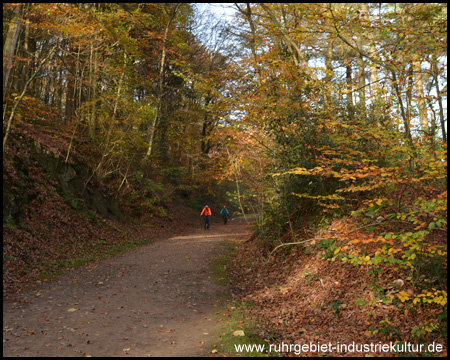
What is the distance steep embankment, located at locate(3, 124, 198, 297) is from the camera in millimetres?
9242

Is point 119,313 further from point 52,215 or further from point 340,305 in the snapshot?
point 52,215

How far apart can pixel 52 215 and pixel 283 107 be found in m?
9.11

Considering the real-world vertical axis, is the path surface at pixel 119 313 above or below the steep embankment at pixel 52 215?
below

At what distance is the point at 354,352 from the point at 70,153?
1482cm

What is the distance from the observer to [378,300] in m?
5.68

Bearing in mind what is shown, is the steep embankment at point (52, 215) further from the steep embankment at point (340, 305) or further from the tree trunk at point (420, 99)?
the tree trunk at point (420, 99)

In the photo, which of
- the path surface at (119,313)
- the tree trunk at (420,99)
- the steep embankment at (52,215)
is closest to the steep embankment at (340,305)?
the path surface at (119,313)

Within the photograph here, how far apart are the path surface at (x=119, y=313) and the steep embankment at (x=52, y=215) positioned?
42.0 inches

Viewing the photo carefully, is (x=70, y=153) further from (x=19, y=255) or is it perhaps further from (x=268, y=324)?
(x=268, y=324)

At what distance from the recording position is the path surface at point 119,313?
5.14 m

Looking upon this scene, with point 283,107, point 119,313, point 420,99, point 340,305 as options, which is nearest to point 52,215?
point 119,313

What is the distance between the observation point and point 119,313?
6629 mm

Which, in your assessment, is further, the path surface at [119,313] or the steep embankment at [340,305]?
the path surface at [119,313]

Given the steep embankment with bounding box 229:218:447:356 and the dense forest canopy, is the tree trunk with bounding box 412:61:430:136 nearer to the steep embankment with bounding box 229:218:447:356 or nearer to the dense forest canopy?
the dense forest canopy
